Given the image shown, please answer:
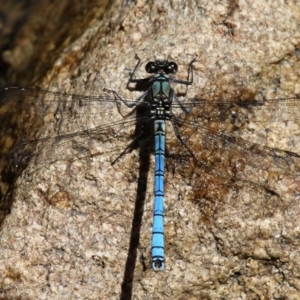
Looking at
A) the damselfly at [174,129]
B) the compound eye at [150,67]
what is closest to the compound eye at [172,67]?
the damselfly at [174,129]

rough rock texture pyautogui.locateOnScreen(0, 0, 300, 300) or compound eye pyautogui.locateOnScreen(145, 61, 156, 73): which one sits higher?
compound eye pyautogui.locateOnScreen(145, 61, 156, 73)

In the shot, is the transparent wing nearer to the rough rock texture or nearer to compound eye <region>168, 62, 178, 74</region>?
the rough rock texture

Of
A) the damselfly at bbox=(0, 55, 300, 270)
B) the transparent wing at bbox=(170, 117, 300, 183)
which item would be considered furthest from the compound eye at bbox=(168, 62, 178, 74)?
the transparent wing at bbox=(170, 117, 300, 183)

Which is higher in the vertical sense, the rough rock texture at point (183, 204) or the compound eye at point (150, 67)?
the compound eye at point (150, 67)

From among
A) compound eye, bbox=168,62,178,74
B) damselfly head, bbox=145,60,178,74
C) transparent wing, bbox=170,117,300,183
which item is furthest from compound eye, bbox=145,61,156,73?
transparent wing, bbox=170,117,300,183

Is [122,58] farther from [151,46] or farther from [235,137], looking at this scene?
[235,137]

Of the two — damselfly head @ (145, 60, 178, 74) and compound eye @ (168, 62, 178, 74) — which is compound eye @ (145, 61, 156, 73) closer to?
damselfly head @ (145, 60, 178, 74)

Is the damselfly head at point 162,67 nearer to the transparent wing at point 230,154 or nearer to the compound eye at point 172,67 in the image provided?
the compound eye at point 172,67

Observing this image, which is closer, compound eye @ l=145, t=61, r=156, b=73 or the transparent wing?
the transparent wing

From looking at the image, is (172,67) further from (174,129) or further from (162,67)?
(174,129)

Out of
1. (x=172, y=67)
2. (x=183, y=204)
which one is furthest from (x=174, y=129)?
(x=183, y=204)
